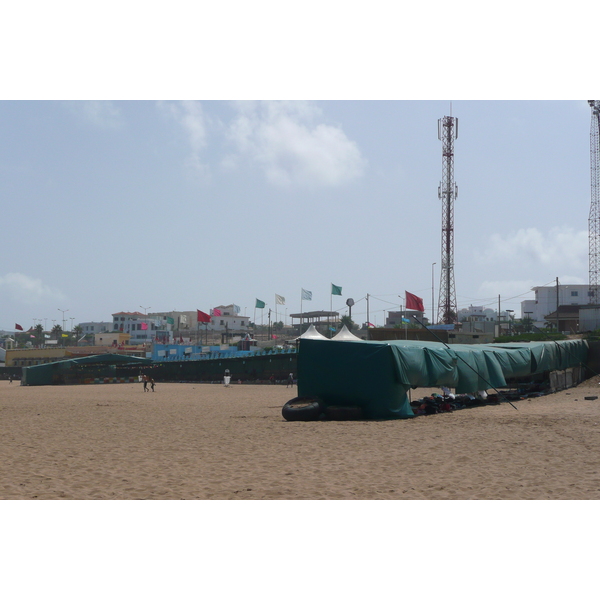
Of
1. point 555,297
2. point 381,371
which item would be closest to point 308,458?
point 381,371

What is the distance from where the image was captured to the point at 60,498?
25.0 feet

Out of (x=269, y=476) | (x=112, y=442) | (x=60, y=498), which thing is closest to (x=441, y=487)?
(x=269, y=476)

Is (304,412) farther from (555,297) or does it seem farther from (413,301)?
(555,297)

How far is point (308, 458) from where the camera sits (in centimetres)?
1046

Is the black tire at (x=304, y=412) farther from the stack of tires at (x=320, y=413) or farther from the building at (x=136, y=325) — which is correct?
the building at (x=136, y=325)

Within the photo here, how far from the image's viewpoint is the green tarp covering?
54.9ft

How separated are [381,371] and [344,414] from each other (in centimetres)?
154

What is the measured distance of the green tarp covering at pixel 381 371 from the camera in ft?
54.9

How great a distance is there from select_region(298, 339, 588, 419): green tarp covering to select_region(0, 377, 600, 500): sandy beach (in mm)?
1043

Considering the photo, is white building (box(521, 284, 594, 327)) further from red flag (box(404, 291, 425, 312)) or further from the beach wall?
the beach wall

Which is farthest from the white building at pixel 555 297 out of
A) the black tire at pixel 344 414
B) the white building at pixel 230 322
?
the black tire at pixel 344 414

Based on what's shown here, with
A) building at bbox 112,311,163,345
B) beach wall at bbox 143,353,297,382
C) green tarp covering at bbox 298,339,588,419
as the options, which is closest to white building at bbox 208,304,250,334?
building at bbox 112,311,163,345

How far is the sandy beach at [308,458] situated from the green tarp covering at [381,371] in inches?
41.0
